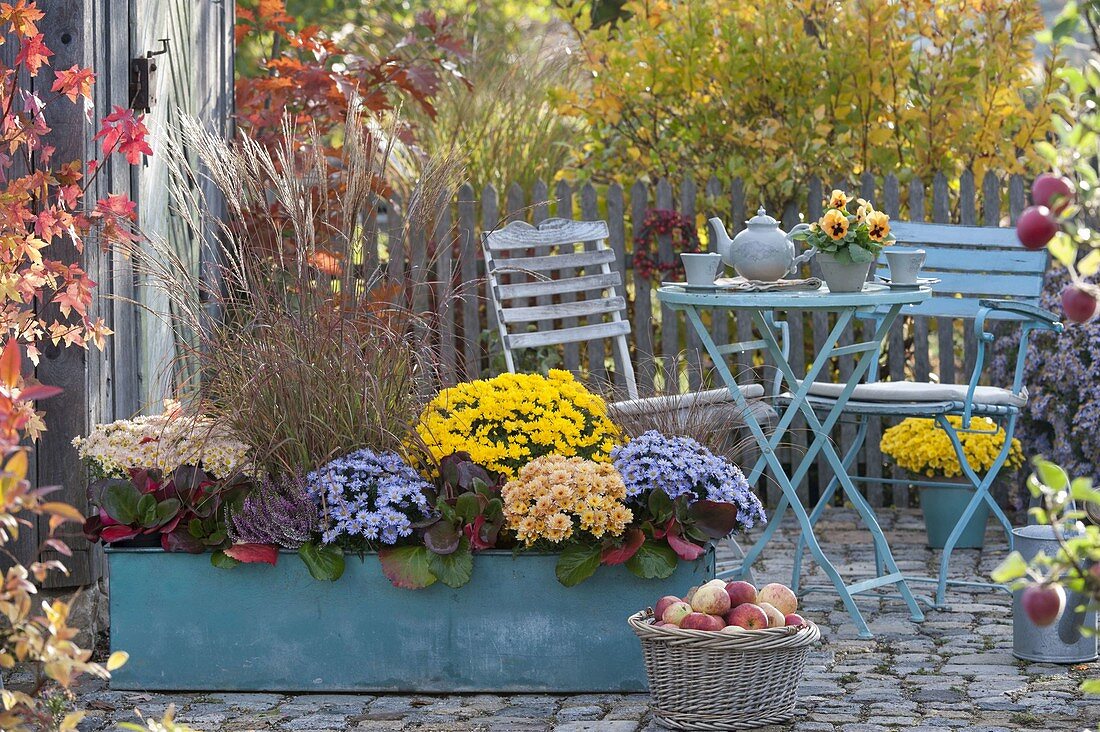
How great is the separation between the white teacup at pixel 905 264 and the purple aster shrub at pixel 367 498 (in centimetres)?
165

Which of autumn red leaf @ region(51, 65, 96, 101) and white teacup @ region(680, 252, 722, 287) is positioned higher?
autumn red leaf @ region(51, 65, 96, 101)

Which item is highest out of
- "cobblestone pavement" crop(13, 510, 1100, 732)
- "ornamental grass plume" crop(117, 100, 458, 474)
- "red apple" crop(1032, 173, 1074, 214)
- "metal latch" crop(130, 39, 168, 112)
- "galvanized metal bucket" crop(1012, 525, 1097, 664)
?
"metal latch" crop(130, 39, 168, 112)

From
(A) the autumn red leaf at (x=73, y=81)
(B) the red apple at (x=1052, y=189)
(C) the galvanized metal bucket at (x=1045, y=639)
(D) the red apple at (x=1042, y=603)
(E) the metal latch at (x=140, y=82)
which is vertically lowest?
(C) the galvanized metal bucket at (x=1045, y=639)

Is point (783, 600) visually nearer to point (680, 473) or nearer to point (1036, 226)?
point (680, 473)

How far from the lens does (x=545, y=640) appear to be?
369 cm

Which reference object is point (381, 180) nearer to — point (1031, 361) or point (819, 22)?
point (1031, 361)

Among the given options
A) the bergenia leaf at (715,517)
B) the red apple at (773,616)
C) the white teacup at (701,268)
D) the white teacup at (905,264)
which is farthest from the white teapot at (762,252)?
the red apple at (773,616)

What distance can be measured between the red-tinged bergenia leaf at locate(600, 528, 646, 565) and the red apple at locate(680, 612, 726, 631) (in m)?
0.30

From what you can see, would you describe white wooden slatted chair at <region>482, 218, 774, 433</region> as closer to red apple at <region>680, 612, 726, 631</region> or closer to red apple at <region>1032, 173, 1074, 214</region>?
red apple at <region>680, 612, 726, 631</region>

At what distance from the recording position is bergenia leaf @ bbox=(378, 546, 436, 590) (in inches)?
142

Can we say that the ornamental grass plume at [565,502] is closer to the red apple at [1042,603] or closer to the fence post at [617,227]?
the red apple at [1042,603]

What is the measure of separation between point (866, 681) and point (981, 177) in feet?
12.0

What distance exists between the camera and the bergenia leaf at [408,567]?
142 inches

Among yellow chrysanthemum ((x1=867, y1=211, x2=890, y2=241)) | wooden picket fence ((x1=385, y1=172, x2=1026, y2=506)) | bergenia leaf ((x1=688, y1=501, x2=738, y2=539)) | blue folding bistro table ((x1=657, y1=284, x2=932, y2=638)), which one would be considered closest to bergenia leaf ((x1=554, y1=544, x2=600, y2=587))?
bergenia leaf ((x1=688, y1=501, x2=738, y2=539))
